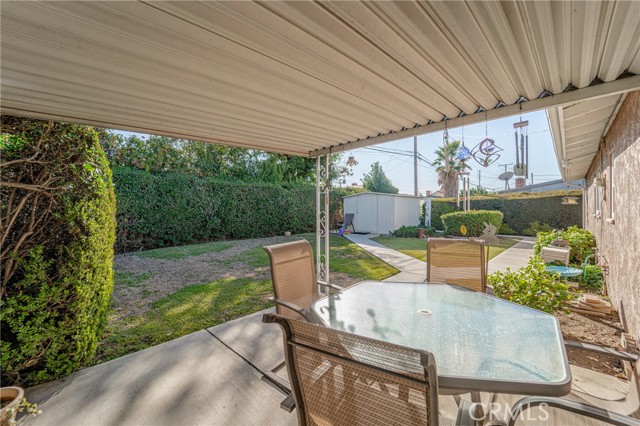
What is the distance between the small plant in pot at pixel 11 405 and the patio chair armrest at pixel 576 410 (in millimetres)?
2556

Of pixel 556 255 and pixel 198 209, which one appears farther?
pixel 198 209

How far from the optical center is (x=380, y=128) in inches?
123

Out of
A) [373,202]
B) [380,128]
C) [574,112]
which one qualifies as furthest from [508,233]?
[380,128]

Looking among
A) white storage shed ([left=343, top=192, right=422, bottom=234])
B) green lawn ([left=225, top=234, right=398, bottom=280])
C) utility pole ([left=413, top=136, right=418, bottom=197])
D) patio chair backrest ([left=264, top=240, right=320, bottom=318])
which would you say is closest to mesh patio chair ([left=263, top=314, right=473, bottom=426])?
patio chair backrest ([left=264, top=240, right=320, bottom=318])

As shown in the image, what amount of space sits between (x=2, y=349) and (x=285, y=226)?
10.7 meters

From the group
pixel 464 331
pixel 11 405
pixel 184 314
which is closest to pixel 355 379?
pixel 464 331

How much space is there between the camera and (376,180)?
26.1 meters

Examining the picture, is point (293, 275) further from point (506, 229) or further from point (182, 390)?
point (506, 229)

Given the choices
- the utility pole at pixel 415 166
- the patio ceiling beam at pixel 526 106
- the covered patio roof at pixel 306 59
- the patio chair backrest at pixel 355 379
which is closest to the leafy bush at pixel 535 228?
the utility pole at pixel 415 166

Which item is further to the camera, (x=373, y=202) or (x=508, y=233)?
(x=373, y=202)

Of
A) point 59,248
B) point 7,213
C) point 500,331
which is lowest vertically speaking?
point 500,331

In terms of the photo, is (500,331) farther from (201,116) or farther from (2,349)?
(2,349)

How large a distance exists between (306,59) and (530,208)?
599 inches

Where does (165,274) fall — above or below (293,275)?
below
